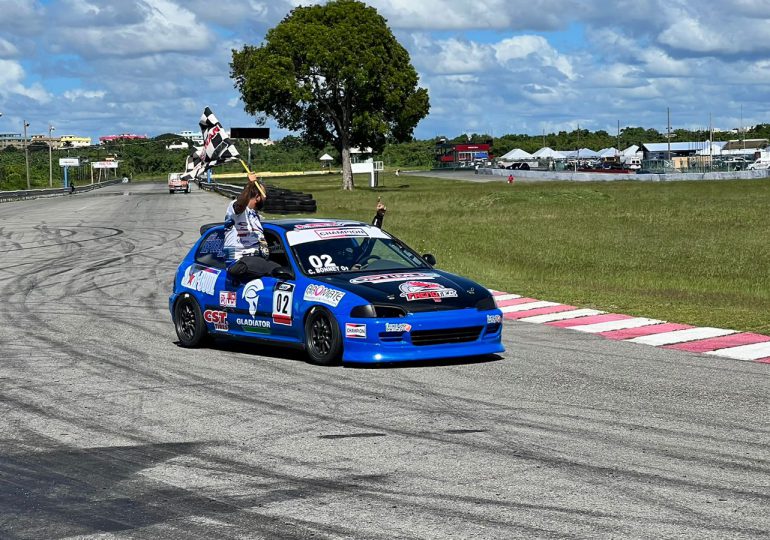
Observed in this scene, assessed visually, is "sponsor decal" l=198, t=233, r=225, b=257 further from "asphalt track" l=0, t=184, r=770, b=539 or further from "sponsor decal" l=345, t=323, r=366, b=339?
"sponsor decal" l=345, t=323, r=366, b=339

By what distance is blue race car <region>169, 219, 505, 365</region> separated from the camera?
35.8 ft

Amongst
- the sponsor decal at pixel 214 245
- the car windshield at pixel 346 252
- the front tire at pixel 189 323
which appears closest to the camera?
the car windshield at pixel 346 252

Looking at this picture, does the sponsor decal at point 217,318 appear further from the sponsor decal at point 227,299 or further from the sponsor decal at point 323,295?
the sponsor decal at point 323,295

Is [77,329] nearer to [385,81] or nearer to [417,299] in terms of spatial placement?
[417,299]

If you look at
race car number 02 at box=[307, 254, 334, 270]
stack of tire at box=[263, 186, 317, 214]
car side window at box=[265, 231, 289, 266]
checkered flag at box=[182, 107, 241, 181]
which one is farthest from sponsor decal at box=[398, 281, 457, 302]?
stack of tire at box=[263, 186, 317, 214]

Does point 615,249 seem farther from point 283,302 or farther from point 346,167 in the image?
point 346,167

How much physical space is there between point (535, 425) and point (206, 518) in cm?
295

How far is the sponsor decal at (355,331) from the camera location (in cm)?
1087

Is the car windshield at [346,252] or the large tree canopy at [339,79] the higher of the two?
the large tree canopy at [339,79]

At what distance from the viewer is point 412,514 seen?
5871 mm

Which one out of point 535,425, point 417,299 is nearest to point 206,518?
point 535,425

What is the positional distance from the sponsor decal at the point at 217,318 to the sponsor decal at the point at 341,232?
4.40 ft

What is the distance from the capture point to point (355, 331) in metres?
10.9

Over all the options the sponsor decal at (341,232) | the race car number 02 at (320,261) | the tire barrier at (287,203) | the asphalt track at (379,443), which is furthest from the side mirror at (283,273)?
the tire barrier at (287,203)
